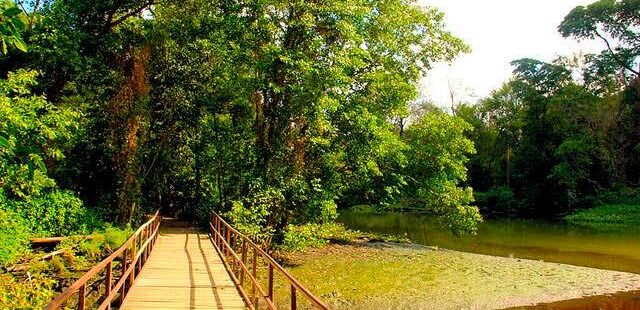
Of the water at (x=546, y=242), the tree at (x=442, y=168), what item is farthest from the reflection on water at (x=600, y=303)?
the tree at (x=442, y=168)

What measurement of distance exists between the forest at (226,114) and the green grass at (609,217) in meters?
21.2

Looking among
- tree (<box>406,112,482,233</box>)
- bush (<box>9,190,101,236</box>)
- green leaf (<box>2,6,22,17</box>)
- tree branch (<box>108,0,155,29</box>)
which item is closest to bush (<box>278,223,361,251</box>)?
tree (<box>406,112,482,233</box>)

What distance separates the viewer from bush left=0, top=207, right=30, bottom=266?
1337 cm

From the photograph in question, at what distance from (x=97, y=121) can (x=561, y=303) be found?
64.5ft

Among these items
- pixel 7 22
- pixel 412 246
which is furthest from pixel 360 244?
pixel 7 22

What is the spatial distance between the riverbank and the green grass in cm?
2244

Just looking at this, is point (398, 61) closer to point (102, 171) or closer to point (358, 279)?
point (358, 279)

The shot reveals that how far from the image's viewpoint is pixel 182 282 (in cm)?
1134

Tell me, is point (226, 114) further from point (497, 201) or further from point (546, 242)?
point (497, 201)

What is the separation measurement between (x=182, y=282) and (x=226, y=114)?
48.3ft

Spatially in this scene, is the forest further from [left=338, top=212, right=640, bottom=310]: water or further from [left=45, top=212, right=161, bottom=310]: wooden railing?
[left=338, top=212, right=640, bottom=310]: water

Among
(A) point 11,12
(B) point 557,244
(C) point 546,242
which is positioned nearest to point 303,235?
(B) point 557,244

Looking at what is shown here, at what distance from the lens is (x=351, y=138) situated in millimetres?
21312

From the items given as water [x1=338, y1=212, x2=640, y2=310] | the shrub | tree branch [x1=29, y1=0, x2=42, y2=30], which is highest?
tree branch [x1=29, y1=0, x2=42, y2=30]
